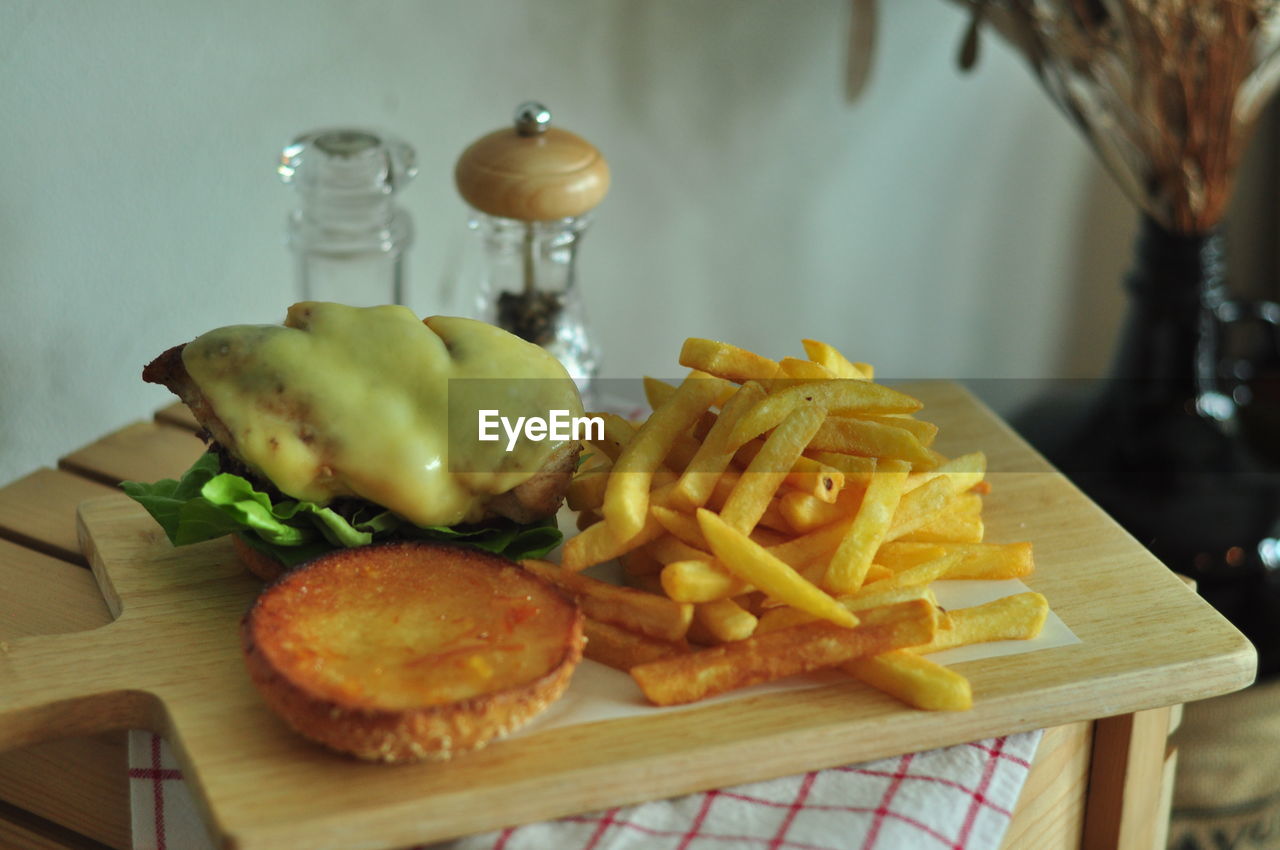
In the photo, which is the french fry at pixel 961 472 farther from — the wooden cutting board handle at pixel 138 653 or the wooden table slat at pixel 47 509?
the wooden table slat at pixel 47 509

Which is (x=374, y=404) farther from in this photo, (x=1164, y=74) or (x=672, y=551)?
(x=1164, y=74)

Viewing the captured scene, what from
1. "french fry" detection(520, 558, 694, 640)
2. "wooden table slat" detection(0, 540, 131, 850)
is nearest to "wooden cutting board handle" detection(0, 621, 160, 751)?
"wooden table slat" detection(0, 540, 131, 850)

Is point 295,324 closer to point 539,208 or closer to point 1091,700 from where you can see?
point 539,208

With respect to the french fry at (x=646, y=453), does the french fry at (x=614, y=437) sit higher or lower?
lower

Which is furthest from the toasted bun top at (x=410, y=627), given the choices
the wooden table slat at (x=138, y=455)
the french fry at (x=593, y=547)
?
the wooden table slat at (x=138, y=455)

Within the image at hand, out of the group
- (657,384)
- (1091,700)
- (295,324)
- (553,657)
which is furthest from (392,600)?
(1091,700)

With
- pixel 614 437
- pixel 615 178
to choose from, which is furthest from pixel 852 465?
pixel 615 178

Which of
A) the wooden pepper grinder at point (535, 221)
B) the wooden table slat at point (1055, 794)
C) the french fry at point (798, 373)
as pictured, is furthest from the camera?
the wooden pepper grinder at point (535, 221)
